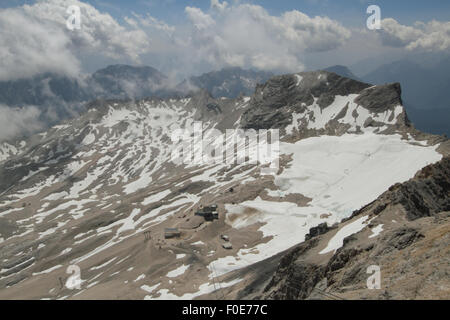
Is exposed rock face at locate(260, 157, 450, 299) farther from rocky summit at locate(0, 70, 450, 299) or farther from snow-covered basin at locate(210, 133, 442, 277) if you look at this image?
snow-covered basin at locate(210, 133, 442, 277)

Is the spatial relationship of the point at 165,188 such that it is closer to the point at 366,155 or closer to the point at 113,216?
the point at 113,216

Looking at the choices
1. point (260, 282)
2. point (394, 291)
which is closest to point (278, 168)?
point (260, 282)

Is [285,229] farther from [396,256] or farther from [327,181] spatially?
[396,256]

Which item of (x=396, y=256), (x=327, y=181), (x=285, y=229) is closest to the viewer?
(x=396, y=256)

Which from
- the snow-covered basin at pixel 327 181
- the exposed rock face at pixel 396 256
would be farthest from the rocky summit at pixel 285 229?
the snow-covered basin at pixel 327 181

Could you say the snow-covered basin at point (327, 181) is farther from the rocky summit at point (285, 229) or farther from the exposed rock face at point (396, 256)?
the exposed rock face at point (396, 256)

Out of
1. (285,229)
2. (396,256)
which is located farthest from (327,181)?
(396,256)
